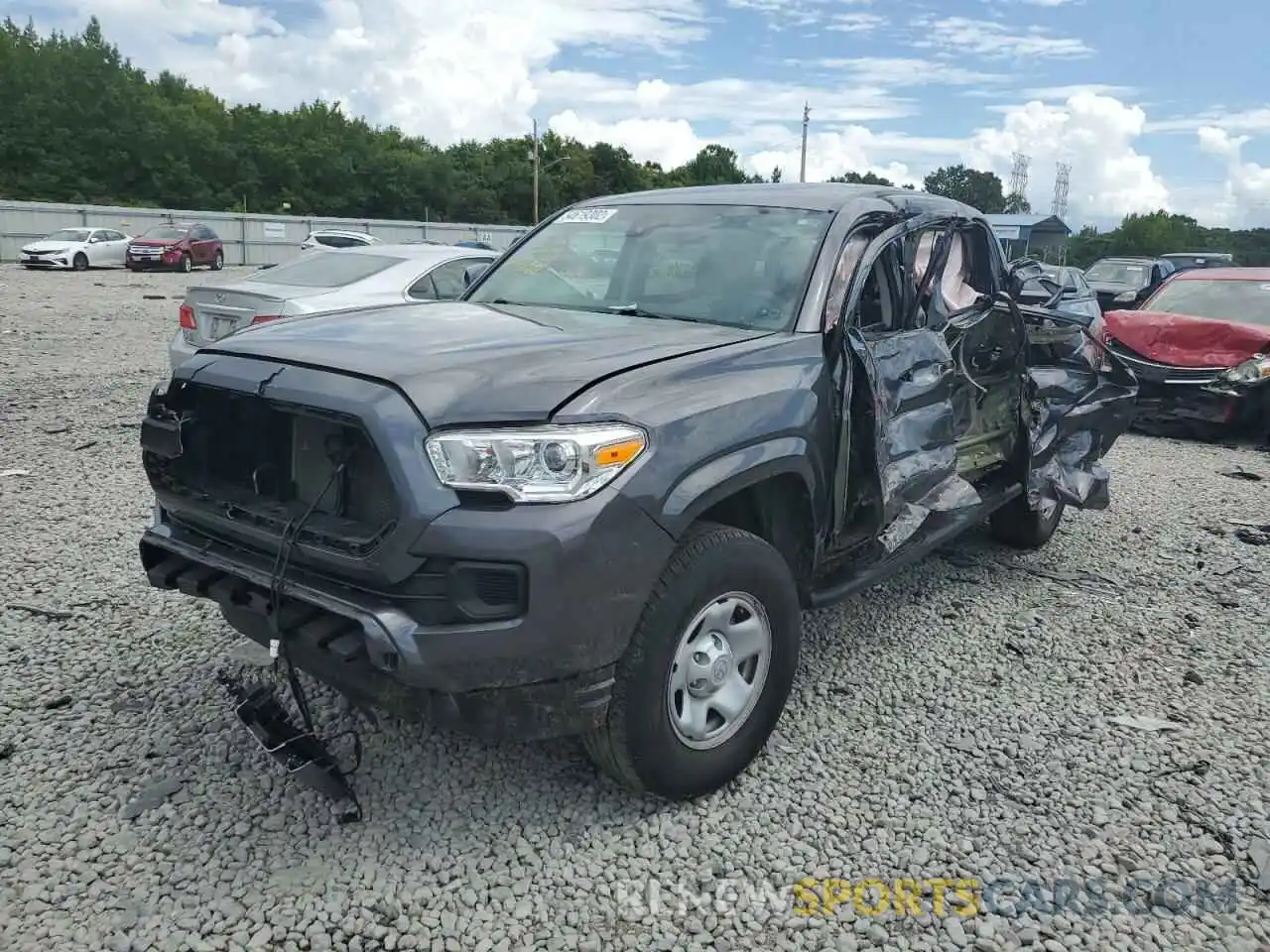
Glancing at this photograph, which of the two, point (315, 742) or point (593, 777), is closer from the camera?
point (315, 742)

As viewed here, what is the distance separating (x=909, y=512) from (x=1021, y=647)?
1.06 metres

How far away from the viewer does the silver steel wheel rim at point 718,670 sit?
2965 millimetres

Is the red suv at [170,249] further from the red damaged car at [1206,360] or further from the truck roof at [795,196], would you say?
the truck roof at [795,196]

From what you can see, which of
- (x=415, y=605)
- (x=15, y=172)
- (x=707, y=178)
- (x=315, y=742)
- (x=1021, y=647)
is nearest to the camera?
(x=415, y=605)

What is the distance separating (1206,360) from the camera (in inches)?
373

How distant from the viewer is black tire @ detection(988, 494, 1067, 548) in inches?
221

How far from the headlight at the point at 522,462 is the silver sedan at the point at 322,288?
5.23 metres

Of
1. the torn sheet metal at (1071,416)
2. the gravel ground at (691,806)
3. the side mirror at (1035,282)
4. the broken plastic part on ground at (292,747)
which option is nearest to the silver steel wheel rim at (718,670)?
the gravel ground at (691,806)

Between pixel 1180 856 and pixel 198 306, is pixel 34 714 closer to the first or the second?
pixel 1180 856

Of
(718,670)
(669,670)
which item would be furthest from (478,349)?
Answer: (718,670)

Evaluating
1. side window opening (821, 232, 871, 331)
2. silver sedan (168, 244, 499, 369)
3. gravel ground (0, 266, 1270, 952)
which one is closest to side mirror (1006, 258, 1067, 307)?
gravel ground (0, 266, 1270, 952)

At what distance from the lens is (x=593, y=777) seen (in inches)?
129

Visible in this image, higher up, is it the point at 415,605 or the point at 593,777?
the point at 415,605

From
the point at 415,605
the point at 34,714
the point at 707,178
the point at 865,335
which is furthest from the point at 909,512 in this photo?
the point at 707,178
